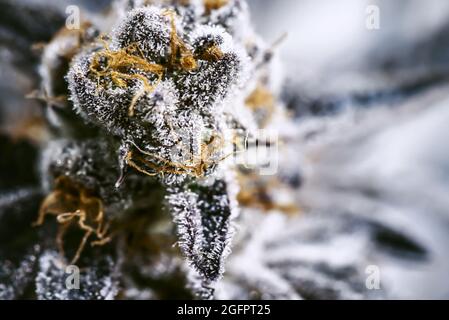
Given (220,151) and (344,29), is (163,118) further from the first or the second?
(344,29)

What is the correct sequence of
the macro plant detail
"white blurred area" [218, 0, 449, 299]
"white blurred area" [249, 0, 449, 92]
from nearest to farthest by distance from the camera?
the macro plant detail < "white blurred area" [218, 0, 449, 299] < "white blurred area" [249, 0, 449, 92]

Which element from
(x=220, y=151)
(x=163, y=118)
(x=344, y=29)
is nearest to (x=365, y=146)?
(x=344, y=29)

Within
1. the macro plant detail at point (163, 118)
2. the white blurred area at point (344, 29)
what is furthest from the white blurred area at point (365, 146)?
the macro plant detail at point (163, 118)

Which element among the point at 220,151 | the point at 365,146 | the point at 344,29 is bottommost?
the point at 220,151

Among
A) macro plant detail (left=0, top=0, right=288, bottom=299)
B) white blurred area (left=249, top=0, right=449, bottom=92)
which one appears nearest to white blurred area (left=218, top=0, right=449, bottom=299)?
white blurred area (left=249, top=0, right=449, bottom=92)

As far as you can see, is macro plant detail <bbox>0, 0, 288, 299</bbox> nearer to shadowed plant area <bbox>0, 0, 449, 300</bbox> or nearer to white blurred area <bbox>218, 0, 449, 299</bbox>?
shadowed plant area <bbox>0, 0, 449, 300</bbox>

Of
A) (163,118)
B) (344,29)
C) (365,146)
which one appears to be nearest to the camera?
(163,118)

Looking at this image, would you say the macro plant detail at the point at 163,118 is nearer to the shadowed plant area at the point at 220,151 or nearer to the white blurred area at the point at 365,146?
the shadowed plant area at the point at 220,151

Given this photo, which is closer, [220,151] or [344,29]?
[220,151]

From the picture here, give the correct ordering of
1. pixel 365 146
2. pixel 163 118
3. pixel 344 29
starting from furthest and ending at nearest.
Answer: pixel 344 29 → pixel 365 146 → pixel 163 118
